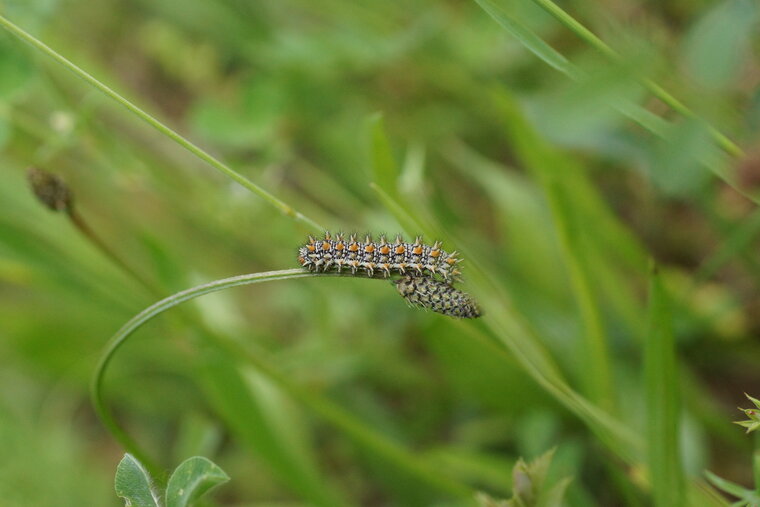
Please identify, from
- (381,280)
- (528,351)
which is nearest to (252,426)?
(381,280)

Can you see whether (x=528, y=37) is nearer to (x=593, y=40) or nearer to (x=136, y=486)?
(x=593, y=40)

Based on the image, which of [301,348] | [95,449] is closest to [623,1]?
[301,348]

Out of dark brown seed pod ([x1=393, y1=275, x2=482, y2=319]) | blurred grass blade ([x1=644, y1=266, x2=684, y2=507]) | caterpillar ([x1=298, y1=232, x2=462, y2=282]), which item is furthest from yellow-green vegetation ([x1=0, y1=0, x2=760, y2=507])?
dark brown seed pod ([x1=393, y1=275, x2=482, y2=319])

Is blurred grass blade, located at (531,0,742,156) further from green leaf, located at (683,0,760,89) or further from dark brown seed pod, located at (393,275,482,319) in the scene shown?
dark brown seed pod, located at (393,275,482,319)

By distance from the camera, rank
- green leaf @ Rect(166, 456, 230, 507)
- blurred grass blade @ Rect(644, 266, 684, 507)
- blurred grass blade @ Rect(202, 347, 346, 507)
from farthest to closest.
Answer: blurred grass blade @ Rect(202, 347, 346, 507) → blurred grass blade @ Rect(644, 266, 684, 507) → green leaf @ Rect(166, 456, 230, 507)

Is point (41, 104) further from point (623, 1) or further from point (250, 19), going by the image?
point (623, 1)

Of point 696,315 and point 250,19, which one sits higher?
point 250,19

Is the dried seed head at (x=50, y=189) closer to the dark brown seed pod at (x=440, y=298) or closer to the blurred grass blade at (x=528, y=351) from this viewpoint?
the blurred grass blade at (x=528, y=351)

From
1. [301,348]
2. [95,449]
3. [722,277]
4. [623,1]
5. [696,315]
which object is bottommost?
[95,449]
